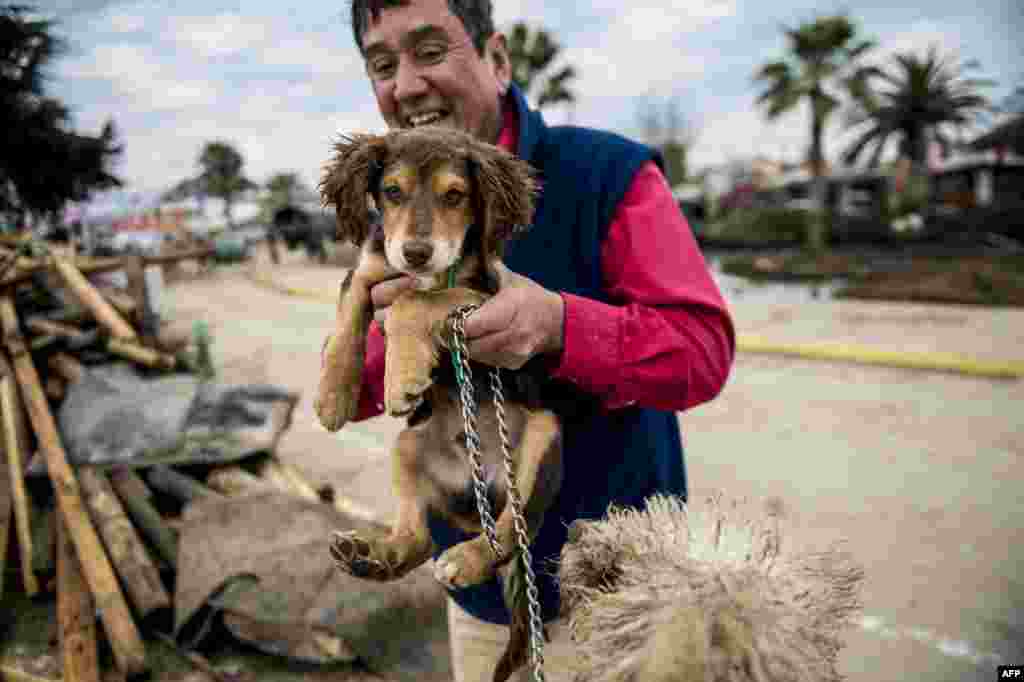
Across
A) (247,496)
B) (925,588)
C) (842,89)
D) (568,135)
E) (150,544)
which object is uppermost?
(842,89)

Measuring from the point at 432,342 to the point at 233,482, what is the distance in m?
4.98

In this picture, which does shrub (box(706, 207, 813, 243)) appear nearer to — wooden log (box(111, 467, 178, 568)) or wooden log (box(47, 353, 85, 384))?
wooden log (box(47, 353, 85, 384))

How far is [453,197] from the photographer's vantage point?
4.45 ft

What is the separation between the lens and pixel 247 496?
16.1ft

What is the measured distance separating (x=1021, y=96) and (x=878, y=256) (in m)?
6.51

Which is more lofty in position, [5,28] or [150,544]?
[5,28]

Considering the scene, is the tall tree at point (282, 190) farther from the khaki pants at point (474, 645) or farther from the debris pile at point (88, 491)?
the khaki pants at point (474, 645)

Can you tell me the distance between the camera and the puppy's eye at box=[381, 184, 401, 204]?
1357 millimetres

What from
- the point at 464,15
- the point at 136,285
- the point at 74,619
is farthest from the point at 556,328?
the point at 136,285

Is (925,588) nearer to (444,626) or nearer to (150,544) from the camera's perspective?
(444,626)

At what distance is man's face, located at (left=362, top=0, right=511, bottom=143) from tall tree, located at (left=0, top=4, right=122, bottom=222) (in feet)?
25.4

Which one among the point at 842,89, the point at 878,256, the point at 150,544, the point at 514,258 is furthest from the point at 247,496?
the point at 842,89

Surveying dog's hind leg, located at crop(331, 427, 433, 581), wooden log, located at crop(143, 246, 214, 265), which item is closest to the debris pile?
wooden log, located at crop(143, 246, 214, 265)

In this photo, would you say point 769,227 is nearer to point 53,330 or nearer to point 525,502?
point 53,330
